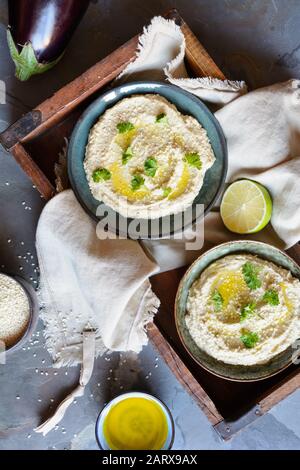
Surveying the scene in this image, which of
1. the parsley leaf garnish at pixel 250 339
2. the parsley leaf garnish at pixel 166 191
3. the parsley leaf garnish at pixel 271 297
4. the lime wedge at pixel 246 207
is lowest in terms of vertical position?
the parsley leaf garnish at pixel 250 339

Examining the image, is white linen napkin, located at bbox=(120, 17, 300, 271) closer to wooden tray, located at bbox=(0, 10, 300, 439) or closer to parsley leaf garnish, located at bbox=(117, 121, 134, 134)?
wooden tray, located at bbox=(0, 10, 300, 439)

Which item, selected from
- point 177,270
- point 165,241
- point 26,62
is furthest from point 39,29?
point 177,270

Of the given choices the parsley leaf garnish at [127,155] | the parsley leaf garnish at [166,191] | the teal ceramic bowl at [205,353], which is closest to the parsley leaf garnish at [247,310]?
the teal ceramic bowl at [205,353]

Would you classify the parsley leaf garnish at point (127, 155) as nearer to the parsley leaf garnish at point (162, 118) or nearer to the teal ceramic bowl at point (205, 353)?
the parsley leaf garnish at point (162, 118)
